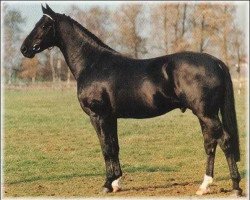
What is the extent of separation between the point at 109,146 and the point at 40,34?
6.89 ft

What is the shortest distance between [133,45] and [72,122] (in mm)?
A: 9397

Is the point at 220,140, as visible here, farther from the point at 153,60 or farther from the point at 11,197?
the point at 11,197

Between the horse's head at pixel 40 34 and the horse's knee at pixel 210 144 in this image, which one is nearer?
the horse's knee at pixel 210 144

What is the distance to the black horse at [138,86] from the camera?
19.4ft

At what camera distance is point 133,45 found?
24828 millimetres

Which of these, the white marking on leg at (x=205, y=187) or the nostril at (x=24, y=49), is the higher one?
the nostril at (x=24, y=49)

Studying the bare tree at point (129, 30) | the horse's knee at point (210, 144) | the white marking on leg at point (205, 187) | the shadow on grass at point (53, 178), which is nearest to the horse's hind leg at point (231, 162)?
the horse's knee at point (210, 144)

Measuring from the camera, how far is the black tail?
603 cm

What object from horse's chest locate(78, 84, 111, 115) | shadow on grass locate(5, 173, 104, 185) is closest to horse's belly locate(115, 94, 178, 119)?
horse's chest locate(78, 84, 111, 115)

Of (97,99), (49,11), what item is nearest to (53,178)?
(97,99)

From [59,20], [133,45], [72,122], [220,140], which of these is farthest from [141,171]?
[133,45]

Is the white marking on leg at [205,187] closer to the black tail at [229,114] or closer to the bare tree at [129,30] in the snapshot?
the black tail at [229,114]

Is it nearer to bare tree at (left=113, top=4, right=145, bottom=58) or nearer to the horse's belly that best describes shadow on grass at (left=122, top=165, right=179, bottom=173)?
the horse's belly

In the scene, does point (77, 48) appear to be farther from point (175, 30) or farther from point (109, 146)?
point (175, 30)
